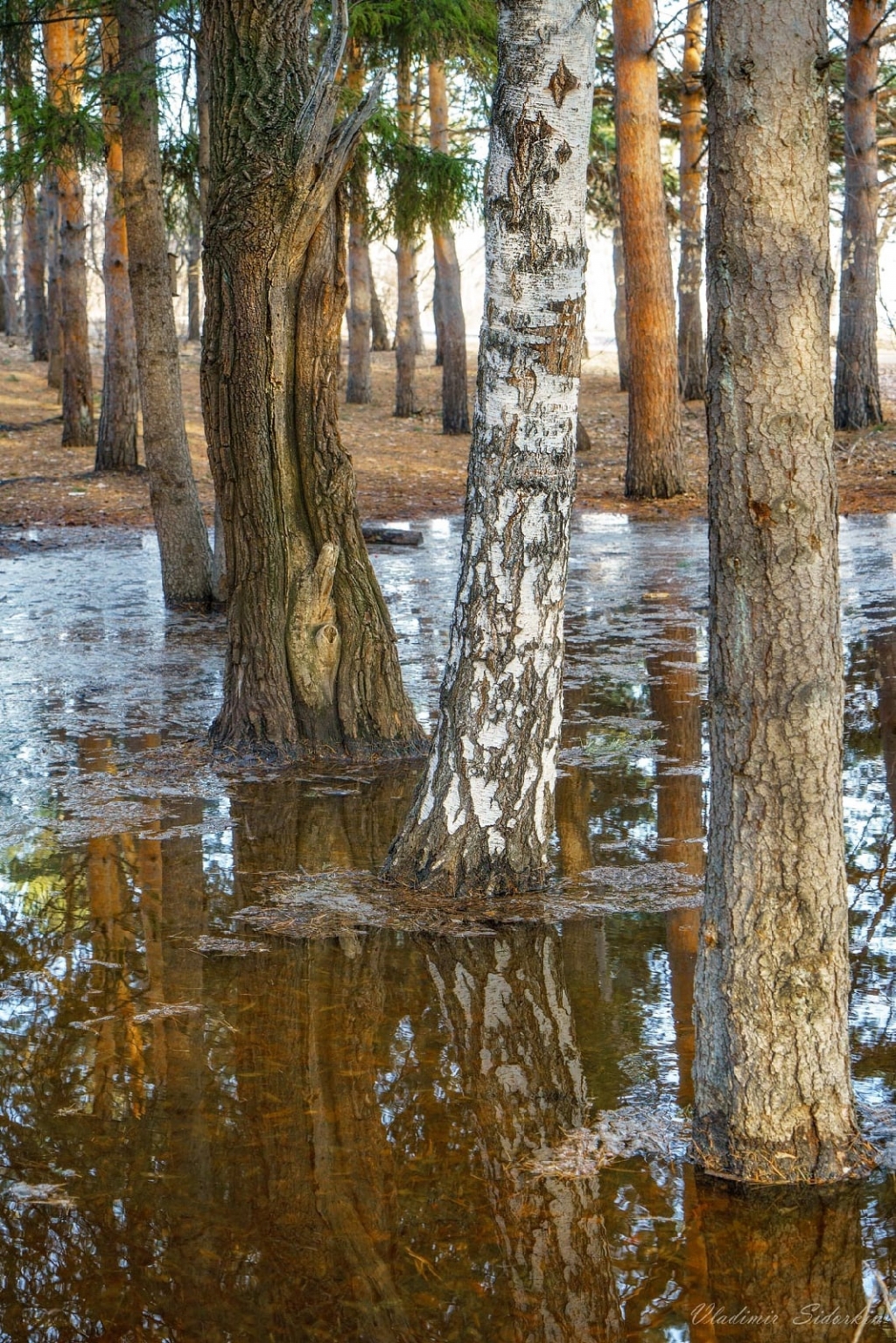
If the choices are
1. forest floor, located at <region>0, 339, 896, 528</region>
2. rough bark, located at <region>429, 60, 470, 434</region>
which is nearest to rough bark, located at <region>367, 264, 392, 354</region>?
forest floor, located at <region>0, 339, 896, 528</region>

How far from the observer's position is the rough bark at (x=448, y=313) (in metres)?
Answer: 23.1

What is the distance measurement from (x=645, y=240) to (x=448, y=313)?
9.49 m

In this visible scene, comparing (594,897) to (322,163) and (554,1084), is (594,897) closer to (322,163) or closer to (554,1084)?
(554,1084)

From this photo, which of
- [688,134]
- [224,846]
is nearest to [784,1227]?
[224,846]

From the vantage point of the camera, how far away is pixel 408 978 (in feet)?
14.8

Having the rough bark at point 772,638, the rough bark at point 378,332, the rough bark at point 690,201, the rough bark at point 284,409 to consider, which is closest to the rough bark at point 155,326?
Result: the rough bark at point 284,409

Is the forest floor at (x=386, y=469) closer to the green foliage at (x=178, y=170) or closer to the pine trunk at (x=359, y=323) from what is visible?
the pine trunk at (x=359, y=323)

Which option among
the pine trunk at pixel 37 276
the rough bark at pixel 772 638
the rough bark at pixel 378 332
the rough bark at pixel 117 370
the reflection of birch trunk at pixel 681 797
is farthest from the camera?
the rough bark at pixel 378 332

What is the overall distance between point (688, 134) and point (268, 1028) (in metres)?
22.8

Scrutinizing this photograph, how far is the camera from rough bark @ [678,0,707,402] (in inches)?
918

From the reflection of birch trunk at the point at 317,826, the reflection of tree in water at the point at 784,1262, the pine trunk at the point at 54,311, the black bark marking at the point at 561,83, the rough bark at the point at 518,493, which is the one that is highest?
the pine trunk at the point at 54,311

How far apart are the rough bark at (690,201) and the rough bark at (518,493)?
59.7 feet

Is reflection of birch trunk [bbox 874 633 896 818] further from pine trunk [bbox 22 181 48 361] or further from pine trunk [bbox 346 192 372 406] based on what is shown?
pine trunk [bbox 22 181 48 361]

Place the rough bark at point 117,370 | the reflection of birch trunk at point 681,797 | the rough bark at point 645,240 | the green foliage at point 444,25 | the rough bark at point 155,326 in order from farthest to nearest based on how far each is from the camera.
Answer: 1. the rough bark at point 117,370
2. the rough bark at point 645,240
3. the green foliage at point 444,25
4. the rough bark at point 155,326
5. the reflection of birch trunk at point 681,797
